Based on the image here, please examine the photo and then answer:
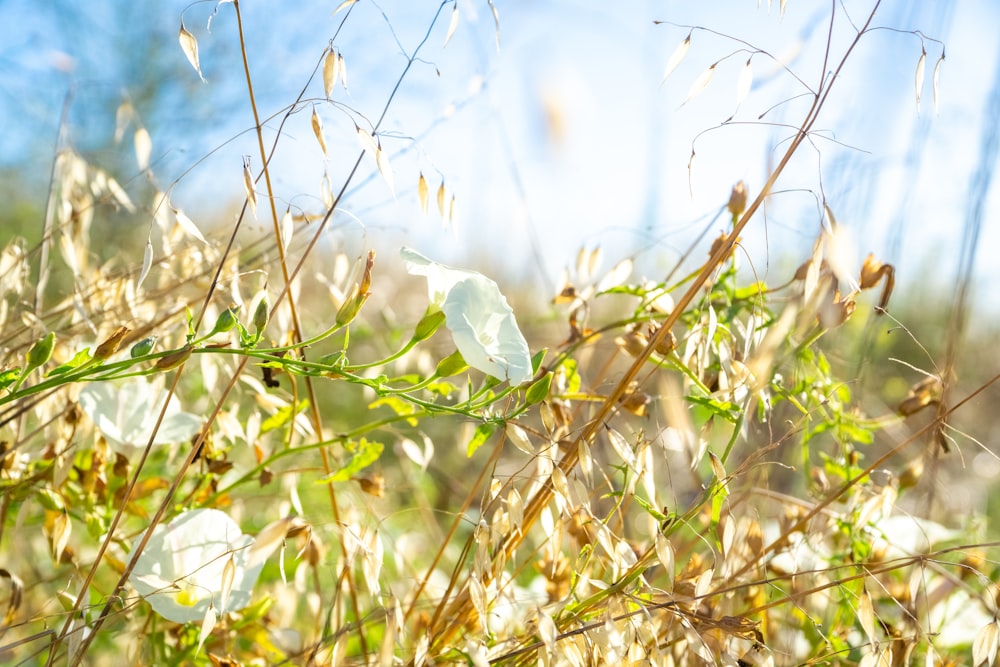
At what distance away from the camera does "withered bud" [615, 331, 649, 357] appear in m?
0.65

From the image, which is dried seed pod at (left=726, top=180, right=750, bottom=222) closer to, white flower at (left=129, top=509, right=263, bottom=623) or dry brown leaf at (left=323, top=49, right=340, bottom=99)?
dry brown leaf at (left=323, top=49, right=340, bottom=99)

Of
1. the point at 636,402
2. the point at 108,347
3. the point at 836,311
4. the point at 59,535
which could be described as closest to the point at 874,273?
the point at 836,311

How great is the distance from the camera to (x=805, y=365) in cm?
72

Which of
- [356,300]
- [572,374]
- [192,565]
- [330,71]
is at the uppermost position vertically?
[330,71]

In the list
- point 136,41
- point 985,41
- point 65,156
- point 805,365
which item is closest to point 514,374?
point 805,365

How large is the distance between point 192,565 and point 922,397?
61 cm

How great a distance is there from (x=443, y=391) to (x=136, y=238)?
167 centimetres

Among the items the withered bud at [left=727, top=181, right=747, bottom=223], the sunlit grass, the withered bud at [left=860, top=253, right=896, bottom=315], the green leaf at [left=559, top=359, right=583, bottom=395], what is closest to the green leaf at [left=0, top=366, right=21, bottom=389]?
the sunlit grass

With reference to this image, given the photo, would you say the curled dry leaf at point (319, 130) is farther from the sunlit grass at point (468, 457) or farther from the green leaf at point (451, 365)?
the green leaf at point (451, 365)

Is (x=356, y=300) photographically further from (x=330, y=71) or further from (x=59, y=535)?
(x=59, y=535)

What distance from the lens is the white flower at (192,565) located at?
0.58 metres

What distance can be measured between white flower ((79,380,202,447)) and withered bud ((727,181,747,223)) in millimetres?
468

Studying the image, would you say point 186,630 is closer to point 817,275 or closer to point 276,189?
point 276,189

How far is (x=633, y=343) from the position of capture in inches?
25.8
